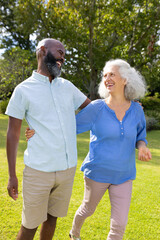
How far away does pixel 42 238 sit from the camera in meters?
2.24

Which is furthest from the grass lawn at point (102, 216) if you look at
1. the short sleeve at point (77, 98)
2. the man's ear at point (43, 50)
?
the man's ear at point (43, 50)

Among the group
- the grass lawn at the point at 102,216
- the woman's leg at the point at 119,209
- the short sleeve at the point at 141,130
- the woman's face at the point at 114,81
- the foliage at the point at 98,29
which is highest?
the foliage at the point at 98,29

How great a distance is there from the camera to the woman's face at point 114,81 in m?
2.47

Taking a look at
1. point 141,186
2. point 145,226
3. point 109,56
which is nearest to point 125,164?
point 145,226

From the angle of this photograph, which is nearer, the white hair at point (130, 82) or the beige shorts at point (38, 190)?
the beige shorts at point (38, 190)

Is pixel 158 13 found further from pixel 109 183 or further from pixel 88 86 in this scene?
Answer: pixel 109 183

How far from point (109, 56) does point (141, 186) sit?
1243 cm

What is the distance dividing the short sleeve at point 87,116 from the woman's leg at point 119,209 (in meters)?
0.71

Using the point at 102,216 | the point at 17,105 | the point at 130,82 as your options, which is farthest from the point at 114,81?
the point at 102,216

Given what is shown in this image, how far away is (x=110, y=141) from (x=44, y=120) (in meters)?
0.78

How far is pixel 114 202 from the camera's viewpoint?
2.30 metres

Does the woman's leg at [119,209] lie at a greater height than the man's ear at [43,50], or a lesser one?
lesser

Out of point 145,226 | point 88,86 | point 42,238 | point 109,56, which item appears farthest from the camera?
point 88,86

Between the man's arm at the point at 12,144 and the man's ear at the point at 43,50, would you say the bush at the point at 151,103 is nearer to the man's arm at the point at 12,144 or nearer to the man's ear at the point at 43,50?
the man's ear at the point at 43,50
